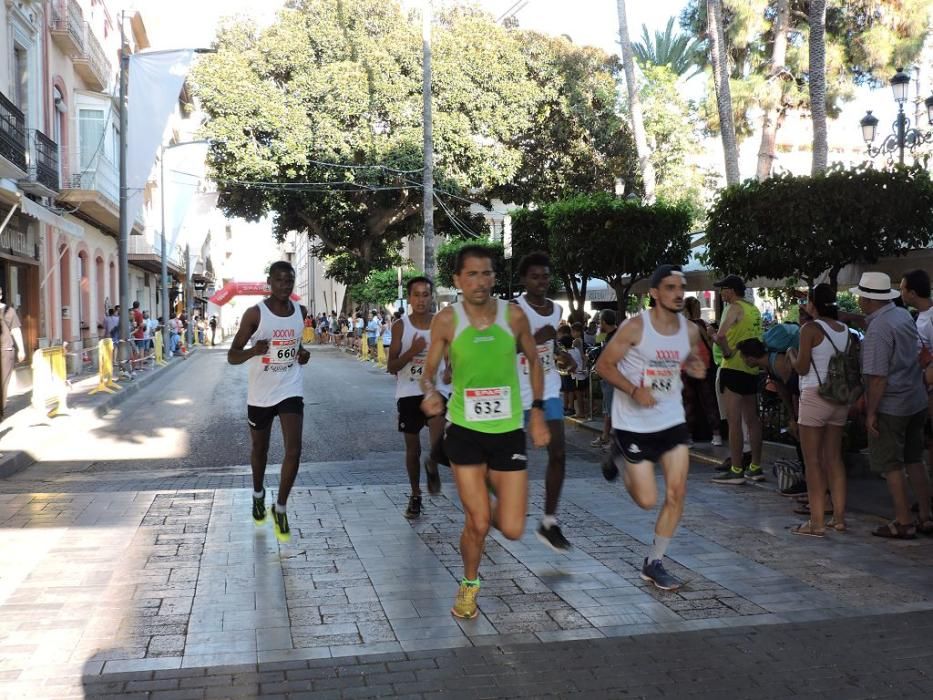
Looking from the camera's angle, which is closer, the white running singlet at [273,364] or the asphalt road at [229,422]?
the white running singlet at [273,364]

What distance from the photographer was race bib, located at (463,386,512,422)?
4.62 metres

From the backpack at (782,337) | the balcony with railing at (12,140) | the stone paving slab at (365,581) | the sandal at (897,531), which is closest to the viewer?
the stone paving slab at (365,581)

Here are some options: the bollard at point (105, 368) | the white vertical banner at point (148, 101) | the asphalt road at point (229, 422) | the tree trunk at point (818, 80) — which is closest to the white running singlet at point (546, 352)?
the asphalt road at point (229, 422)

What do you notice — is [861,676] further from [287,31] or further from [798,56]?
[287,31]

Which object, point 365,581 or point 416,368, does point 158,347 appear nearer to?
point 416,368

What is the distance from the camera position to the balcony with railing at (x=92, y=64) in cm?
2519

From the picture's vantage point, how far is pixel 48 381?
13.5 metres

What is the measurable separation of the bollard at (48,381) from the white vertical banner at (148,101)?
9906mm

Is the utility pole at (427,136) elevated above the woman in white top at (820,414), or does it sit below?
above

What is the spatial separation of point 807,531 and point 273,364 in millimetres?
3785

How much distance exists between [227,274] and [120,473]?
306 ft

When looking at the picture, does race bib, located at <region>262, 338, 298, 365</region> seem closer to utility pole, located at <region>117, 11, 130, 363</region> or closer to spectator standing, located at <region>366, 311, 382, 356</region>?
utility pole, located at <region>117, 11, 130, 363</region>

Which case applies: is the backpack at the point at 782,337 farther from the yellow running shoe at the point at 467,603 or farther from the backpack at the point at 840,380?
the yellow running shoe at the point at 467,603

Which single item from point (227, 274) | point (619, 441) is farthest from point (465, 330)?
point (227, 274)
